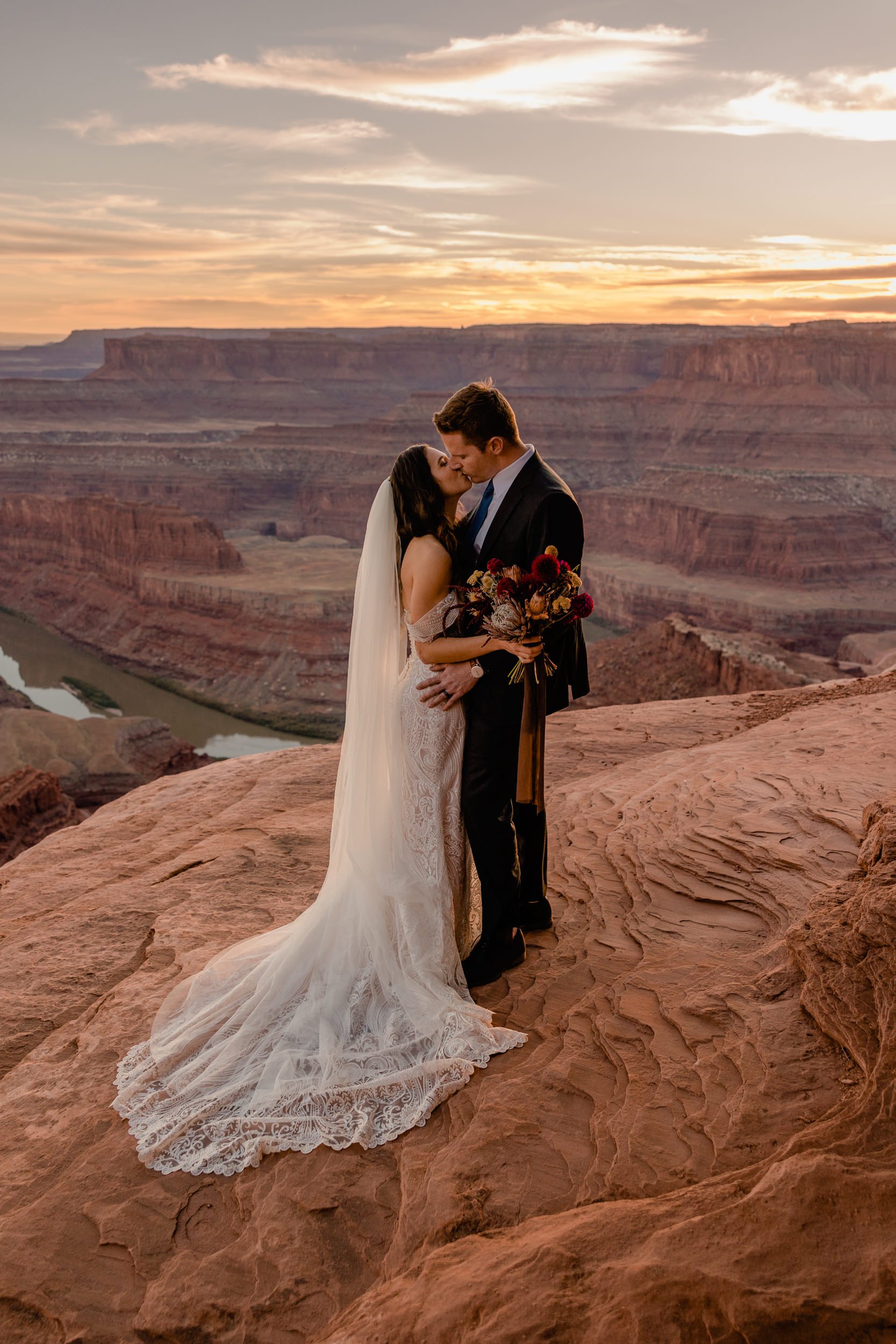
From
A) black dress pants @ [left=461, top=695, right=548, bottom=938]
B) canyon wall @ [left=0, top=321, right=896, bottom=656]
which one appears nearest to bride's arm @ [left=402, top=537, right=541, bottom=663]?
black dress pants @ [left=461, top=695, right=548, bottom=938]

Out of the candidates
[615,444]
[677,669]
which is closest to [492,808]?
[677,669]

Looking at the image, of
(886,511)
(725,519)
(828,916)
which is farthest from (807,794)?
(886,511)

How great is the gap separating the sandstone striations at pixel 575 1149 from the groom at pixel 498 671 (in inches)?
13.6

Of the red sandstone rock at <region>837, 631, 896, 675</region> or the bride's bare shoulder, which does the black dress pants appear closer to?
the bride's bare shoulder

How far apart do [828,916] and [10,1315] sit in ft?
8.91

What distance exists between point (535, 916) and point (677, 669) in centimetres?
1793

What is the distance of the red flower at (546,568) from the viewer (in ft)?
11.2

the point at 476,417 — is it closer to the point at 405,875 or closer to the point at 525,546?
the point at 525,546

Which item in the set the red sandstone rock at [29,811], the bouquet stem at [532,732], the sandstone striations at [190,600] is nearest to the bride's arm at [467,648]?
the bouquet stem at [532,732]

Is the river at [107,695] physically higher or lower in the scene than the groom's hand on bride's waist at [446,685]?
lower

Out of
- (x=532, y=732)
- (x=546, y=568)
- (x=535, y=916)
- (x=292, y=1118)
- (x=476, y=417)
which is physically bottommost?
(x=292, y=1118)

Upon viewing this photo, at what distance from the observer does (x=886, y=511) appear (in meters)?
64.6

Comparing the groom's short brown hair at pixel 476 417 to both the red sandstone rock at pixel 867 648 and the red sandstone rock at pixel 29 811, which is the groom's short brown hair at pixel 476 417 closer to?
the red sandstone rock at pixel 29 811

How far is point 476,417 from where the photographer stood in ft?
11.3
